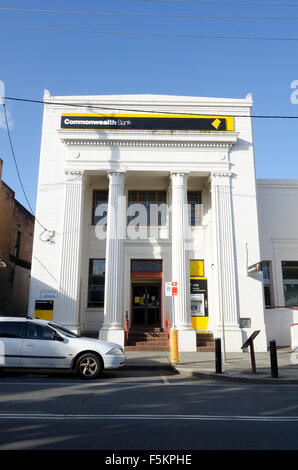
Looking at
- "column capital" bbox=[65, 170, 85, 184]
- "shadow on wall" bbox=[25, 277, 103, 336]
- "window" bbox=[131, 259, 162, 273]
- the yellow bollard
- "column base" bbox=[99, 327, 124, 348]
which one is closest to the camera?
the yellow bollard

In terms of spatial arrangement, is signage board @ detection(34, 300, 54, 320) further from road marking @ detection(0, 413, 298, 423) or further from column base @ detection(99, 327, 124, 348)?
road marking @ detection(0, 413, 298, 423)

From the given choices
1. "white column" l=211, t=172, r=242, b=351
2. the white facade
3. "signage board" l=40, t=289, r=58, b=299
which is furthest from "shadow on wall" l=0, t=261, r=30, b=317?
the white facade

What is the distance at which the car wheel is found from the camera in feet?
30.4

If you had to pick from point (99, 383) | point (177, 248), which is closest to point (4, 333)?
point (99, 383)

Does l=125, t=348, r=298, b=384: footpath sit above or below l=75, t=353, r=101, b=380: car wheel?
below

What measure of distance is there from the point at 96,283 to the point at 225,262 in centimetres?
695

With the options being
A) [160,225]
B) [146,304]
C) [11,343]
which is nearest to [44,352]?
[11,343]

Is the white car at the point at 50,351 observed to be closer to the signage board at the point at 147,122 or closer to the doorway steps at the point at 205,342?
the doorway steps at the point at 205,342

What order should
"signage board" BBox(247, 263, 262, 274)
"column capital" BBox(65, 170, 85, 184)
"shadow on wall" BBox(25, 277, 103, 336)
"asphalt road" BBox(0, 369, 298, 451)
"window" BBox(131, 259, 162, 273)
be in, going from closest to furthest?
1. "asphalt road" BBox(0, 369, 298, 451)
2. "signage board" BBox(247, 263, 262, 274)
3. "shadow on wall" BBox(25, 277, 103, 336)
4. "column capital" BBox(65, 170, 85, 184)
5. "window" BBox(131, 259, 162, 273)

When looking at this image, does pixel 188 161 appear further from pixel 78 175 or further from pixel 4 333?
pixel 4 333

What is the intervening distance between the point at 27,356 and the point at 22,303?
18506 millimetres

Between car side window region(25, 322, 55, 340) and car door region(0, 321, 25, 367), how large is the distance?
0.18 m

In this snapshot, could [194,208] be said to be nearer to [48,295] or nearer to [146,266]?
[146,266]

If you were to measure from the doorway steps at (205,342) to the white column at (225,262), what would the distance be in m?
0.53
